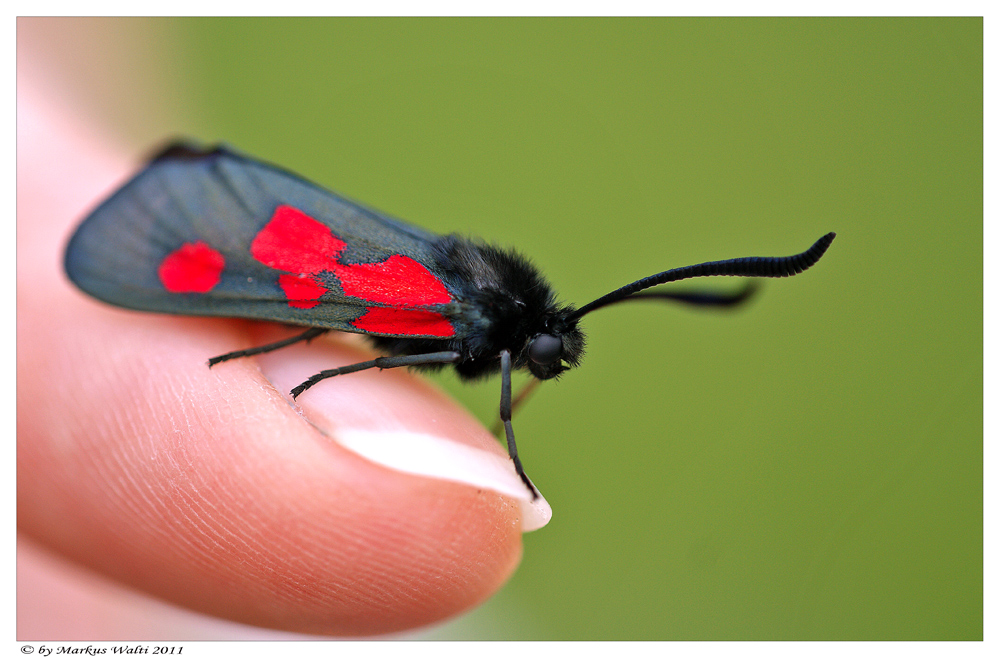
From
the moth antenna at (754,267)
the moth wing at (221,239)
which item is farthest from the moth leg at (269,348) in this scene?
the moth antenna at (754,267)

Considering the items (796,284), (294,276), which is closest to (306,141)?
(294,276)

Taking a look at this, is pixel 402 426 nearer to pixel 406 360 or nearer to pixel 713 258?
pixel 406 360

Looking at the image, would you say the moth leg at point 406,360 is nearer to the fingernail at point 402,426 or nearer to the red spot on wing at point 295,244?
the fingernail at point 402,426

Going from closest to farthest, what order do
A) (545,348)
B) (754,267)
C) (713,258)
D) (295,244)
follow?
(754,267)
(545,348)
(295,244)
(713,258)

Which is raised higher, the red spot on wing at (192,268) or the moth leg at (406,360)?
the red spot on wing at (192,268)

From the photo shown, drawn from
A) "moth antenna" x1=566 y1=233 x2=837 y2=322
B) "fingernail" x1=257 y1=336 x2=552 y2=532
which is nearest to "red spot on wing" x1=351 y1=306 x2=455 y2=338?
"fingernail" x1=257 y1=336 x2=552 y2=532

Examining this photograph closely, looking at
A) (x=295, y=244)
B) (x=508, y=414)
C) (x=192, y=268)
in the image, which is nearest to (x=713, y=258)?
(x=508, y=414)

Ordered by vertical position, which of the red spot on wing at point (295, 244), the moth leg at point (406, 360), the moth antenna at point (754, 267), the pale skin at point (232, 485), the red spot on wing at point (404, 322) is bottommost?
the pale skin at point (232, 485)
